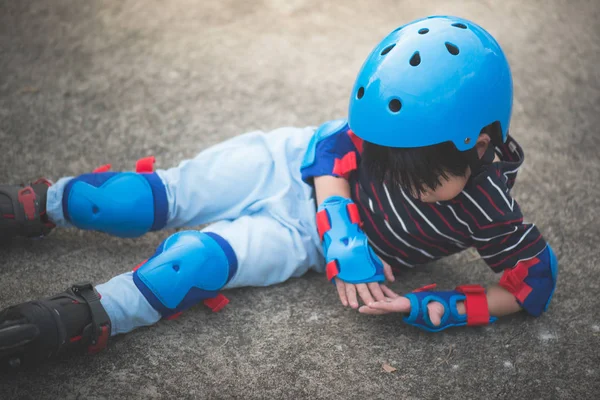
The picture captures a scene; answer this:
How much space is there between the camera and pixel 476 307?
1.55 m

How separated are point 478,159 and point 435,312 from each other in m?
0.40

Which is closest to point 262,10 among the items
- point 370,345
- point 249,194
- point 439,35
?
point 249,194

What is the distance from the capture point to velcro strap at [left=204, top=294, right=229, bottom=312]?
1576mm

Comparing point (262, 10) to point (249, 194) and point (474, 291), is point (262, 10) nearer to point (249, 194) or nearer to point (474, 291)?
point (249, 194)

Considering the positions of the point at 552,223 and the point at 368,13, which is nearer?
the point at 552,223

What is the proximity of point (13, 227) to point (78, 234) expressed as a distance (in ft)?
0.71

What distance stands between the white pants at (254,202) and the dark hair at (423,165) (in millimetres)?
359

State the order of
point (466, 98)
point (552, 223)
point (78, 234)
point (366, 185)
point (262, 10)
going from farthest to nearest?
point (262, 10), point (552, 223), point (78, 234), point (366, 185), point (466, 98)

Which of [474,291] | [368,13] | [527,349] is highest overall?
[368,13]

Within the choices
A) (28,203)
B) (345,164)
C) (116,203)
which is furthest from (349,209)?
(28,203)

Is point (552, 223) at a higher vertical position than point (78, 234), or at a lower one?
lower

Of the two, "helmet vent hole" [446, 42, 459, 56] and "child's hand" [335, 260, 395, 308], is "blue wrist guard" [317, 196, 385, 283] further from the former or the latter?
"helmet vent hole" [446, 42, 459, 56]

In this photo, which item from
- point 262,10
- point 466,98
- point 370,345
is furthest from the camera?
point 262,10

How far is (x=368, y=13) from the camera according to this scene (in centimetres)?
318
